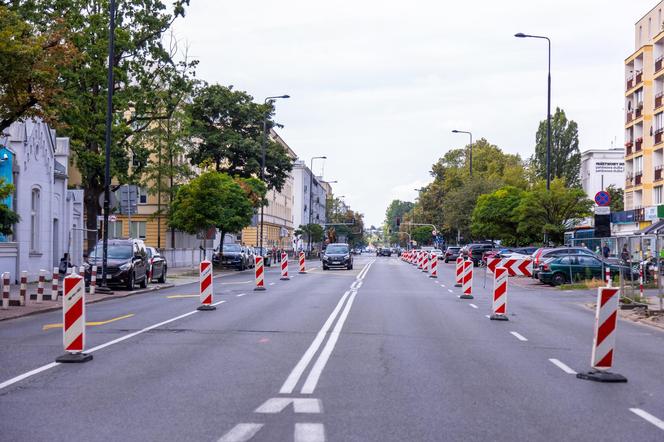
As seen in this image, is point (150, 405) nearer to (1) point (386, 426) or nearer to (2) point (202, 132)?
(1) point (386, 426)

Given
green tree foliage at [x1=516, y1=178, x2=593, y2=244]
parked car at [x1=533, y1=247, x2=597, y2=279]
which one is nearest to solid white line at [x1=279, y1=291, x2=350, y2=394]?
parked car at [x1=533, y1=247, x2=597, y2=279]

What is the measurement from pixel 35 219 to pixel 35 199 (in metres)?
0.84

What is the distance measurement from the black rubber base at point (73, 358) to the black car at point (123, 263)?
16.6m

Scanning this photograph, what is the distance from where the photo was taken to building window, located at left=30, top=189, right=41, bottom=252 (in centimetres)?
3225

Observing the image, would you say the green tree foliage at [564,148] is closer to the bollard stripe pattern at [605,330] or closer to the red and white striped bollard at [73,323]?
the bollard stripe pattern at [605,330]

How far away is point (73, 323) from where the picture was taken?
440 inches

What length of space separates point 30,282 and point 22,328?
16.0 meters

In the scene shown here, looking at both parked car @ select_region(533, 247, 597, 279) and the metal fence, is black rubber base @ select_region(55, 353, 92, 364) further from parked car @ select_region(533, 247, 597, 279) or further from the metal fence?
parked car @ select_region(533, 247, 597, 279)

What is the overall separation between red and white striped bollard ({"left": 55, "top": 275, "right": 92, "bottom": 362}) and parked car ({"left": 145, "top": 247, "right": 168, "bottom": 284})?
20814 millimetres

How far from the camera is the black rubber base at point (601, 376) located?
998 centimetres

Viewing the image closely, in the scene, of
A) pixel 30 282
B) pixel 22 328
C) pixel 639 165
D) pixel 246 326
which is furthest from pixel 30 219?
pixel 639 165

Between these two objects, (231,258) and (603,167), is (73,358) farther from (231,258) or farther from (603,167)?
(603,167)

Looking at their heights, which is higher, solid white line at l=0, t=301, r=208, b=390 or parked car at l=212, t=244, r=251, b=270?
parked car at l=212, t=244, r=251, b=270

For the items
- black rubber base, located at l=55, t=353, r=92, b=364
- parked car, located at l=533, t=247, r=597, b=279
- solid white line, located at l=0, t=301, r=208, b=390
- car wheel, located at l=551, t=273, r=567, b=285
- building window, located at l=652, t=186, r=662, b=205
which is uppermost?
building window, located at l=652, t=186, r=662, b=205
